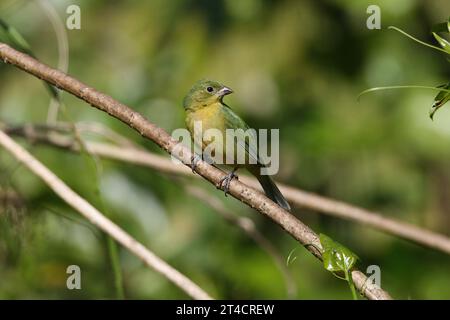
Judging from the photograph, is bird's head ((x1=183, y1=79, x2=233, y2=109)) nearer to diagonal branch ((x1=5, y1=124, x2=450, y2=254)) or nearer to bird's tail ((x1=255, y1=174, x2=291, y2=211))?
diagonal branch ((x1=5, y1=124, x2=450, y2=254))

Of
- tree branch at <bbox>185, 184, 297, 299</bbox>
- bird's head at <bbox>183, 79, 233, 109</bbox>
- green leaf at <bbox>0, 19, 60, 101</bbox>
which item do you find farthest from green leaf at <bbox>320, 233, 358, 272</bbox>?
bird's head at <bbox>183, 79, 233, 109</bbox>

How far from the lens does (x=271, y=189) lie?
3.35m

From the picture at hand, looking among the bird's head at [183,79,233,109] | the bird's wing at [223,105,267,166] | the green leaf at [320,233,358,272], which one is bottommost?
the green leaf at [320,233,358,272]

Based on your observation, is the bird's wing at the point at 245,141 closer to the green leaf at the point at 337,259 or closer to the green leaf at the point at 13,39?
the green leaf at the point at 13,39

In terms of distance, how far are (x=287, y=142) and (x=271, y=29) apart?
0.73m

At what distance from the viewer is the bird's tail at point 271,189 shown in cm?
326

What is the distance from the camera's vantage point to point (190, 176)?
3418 mm

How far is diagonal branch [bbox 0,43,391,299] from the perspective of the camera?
187cm

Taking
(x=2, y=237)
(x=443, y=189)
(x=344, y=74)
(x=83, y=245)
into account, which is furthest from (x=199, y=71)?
(x=2, y=237)

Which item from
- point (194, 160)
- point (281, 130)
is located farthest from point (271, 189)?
point (281, 130)

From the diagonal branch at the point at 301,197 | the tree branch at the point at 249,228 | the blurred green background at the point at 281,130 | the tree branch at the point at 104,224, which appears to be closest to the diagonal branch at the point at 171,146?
the tree branch at the point at 104,224

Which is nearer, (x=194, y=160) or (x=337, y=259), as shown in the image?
(x=337, y=259)

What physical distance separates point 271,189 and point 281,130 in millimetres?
1502

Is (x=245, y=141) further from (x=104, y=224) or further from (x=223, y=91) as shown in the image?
(x=104, y=224)
